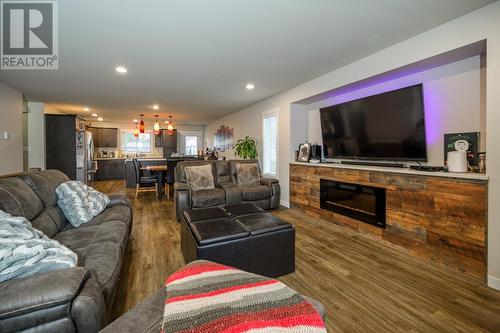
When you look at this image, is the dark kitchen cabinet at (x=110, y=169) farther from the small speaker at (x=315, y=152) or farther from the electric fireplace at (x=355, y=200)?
the electric fireplace at (x=355, y=200)

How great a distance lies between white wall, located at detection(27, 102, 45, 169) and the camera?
19.0ft

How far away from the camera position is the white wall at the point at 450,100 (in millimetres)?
2457

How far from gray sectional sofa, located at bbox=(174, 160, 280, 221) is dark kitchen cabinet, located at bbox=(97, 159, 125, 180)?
20.6 ft

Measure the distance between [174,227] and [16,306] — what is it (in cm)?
276

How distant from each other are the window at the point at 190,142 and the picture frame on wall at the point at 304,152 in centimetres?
739

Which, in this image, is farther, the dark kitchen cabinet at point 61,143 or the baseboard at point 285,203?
the dark kitchen cabinet at point 61,143

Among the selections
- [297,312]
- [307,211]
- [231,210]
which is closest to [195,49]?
[231,210]

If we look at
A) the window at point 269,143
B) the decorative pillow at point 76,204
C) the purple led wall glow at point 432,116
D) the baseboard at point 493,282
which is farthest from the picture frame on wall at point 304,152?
the decorative pillow at point 76,204

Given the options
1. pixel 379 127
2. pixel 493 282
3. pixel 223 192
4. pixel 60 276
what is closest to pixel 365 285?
pixel 493 282

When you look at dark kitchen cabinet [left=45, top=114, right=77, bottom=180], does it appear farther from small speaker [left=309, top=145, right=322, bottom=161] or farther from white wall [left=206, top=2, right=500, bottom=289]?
white wall [left=206, top=2, right=500, bottom=289]

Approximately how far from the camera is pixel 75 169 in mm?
6184

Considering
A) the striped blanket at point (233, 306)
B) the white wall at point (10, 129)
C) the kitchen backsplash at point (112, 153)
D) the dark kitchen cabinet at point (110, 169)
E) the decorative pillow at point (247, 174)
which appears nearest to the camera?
the striped blanket at point (233, 306)

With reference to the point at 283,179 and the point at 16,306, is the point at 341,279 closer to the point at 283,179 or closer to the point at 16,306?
the point at 16,306

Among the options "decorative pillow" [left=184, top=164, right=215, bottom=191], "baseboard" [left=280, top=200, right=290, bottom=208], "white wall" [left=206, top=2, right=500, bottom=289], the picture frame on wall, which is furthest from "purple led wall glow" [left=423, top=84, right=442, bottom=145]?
"decorative pillow" [left=184, top=164, right=215, bottom=191]
